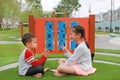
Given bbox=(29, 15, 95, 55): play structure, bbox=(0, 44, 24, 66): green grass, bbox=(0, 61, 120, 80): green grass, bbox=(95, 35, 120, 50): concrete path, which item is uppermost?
bbox=(29, 15, 95, 55): play structure

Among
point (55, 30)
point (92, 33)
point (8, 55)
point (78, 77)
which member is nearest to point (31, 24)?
point (55, 30)

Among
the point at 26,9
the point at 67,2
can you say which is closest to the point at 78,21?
the point at 26,9

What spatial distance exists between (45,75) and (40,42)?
10.6 ft

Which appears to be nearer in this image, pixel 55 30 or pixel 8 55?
pixel 55 30

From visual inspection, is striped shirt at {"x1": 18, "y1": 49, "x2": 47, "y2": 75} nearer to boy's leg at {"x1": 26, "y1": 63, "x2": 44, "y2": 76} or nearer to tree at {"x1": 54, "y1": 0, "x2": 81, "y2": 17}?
boy's leg at {"x1": 26, "y1": 63, "x2": 44, "y2": 76}

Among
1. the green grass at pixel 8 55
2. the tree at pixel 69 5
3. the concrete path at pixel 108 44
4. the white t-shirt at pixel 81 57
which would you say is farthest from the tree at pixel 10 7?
the white t-shirt at pixel 81 57

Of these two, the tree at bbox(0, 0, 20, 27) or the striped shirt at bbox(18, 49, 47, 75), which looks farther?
the tree at bbox(0, 0, 20, 27)

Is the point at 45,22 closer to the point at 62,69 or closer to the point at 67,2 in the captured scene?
the point at 62,69

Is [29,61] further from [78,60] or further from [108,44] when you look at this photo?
[108,44]

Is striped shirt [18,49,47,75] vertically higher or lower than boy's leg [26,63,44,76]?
higher

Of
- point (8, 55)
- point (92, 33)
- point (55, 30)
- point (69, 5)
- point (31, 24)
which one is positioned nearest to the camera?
point (31, 24)

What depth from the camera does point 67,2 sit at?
169 feet

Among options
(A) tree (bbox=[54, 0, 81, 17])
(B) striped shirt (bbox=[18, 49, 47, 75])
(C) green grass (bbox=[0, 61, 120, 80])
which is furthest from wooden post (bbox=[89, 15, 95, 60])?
(A) tree (bbox=[54, 0, 81, 17])

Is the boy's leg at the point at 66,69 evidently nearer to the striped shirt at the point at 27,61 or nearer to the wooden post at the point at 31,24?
the striped shirt at the point at 27,61
